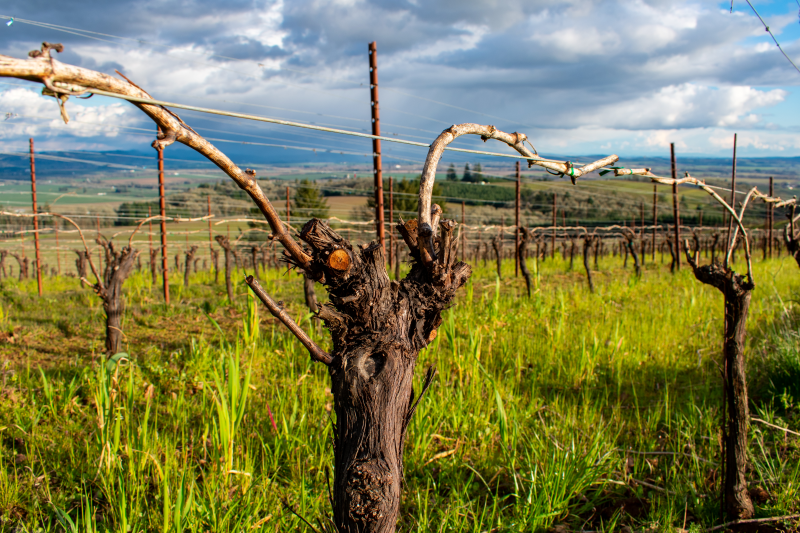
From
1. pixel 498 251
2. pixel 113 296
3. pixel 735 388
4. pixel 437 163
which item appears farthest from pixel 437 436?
pixel 498 251

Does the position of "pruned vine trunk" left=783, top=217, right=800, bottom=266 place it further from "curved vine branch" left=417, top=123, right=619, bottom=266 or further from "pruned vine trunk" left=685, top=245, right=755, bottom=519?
"curved vine branch" left=417, top=123, right=619, bottom=266

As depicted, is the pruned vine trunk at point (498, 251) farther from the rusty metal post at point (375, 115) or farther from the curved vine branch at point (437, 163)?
the curved vine branch at point (437, 163)

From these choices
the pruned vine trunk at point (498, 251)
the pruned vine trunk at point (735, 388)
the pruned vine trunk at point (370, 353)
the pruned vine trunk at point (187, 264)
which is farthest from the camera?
the pruned vine trunk at point (498, 251)

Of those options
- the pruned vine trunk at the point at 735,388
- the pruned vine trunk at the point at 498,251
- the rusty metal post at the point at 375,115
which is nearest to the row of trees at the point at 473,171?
the pruned vine trunk at the point at 498,251

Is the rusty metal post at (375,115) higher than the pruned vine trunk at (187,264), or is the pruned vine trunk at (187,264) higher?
the rusty metal post at (375,115)

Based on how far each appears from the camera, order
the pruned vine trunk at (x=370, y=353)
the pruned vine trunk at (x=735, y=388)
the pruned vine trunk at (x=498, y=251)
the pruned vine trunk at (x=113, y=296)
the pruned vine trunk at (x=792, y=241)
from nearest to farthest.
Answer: the pruned vine trunk at (x=370, y=353) < the pruned vine trunk at (x=735, y=388) < the pruned vine trunk at (x=113, y=296) < the pruned vine trunk at (x=792, y=241) < the pruned vine trunk at (x=498, y=251)

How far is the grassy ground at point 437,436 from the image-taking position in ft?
7.25

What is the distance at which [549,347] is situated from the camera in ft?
14.6

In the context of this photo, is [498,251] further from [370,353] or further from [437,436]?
[370,353]

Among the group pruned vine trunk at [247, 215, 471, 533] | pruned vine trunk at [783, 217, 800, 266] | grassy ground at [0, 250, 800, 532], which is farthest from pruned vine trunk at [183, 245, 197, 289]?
pruned vine trunk at [783, 217, 800, 266]

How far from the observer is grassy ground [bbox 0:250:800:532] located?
221 centimetres

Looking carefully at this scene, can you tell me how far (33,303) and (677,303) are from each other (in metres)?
10.3

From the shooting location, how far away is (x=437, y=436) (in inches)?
107

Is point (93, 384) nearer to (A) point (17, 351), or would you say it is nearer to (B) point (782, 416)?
(A) point (17, 351)
